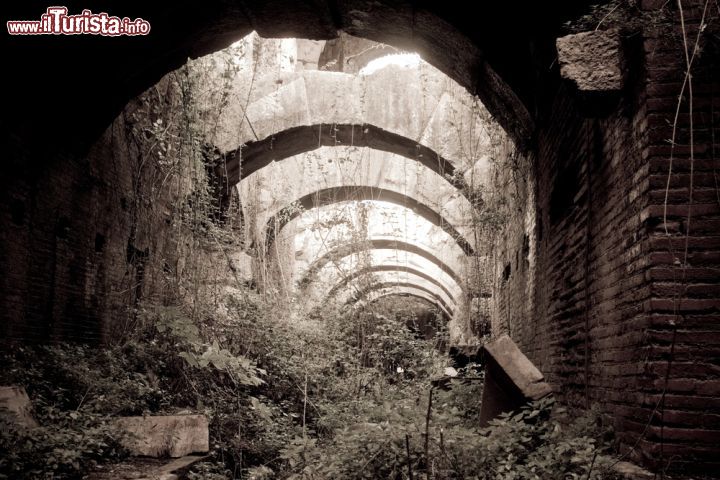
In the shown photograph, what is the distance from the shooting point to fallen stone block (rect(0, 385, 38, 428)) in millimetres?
4777

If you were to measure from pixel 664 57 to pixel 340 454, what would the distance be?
152 inches

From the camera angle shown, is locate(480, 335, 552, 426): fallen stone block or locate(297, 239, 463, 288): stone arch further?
locate(297, 239, 463, 288): stone arch

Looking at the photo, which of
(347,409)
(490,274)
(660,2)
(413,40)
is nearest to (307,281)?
(490,274)

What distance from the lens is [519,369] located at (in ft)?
16.6

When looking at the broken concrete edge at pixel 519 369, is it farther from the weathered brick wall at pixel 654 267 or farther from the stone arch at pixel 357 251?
the stone arch at pixel 357 251

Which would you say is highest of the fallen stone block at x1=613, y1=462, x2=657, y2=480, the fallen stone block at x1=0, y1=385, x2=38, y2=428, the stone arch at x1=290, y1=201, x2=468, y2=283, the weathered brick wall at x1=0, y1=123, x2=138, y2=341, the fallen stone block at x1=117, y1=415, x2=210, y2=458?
the stone arch at x1=290, y1=201, x2=468, y2=283

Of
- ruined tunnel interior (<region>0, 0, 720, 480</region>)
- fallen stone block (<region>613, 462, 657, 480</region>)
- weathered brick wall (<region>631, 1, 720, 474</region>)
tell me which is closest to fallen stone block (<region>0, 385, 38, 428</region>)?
ruined tunnel interior (<region>0, 0, 720, 480</region>)

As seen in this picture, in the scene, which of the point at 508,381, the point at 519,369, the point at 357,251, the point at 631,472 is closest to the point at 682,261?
the point at 631,472

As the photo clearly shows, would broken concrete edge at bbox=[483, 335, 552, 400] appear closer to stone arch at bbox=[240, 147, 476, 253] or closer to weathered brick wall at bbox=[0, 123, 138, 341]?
weathered brick wall at bbox=[0, 123, 138, 341]

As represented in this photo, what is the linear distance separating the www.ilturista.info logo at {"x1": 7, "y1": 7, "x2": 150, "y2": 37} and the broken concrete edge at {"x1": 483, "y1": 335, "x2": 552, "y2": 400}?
Answer: 5021 millimetres

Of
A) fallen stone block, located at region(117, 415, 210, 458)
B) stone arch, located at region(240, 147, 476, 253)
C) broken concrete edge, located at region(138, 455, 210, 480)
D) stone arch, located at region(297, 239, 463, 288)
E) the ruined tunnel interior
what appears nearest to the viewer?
the ruined tunnel interior

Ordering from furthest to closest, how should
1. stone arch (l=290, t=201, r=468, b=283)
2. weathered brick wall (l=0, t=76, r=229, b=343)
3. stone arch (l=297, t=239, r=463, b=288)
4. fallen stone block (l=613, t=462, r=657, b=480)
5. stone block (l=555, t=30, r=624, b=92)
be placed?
stone arch (l=290, t=201, r=468, b=283) < stone arch (l=297, t=239, r=463, b=288) < weathered brick wall (l=0, t=76, r=229, b=343) < stone block (l=555, t=30, r=624, b=92) < fallen stone block (l=613, t=462, r=657, b=480)

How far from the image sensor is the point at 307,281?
1438cm

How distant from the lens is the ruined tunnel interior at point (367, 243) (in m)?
3.38
